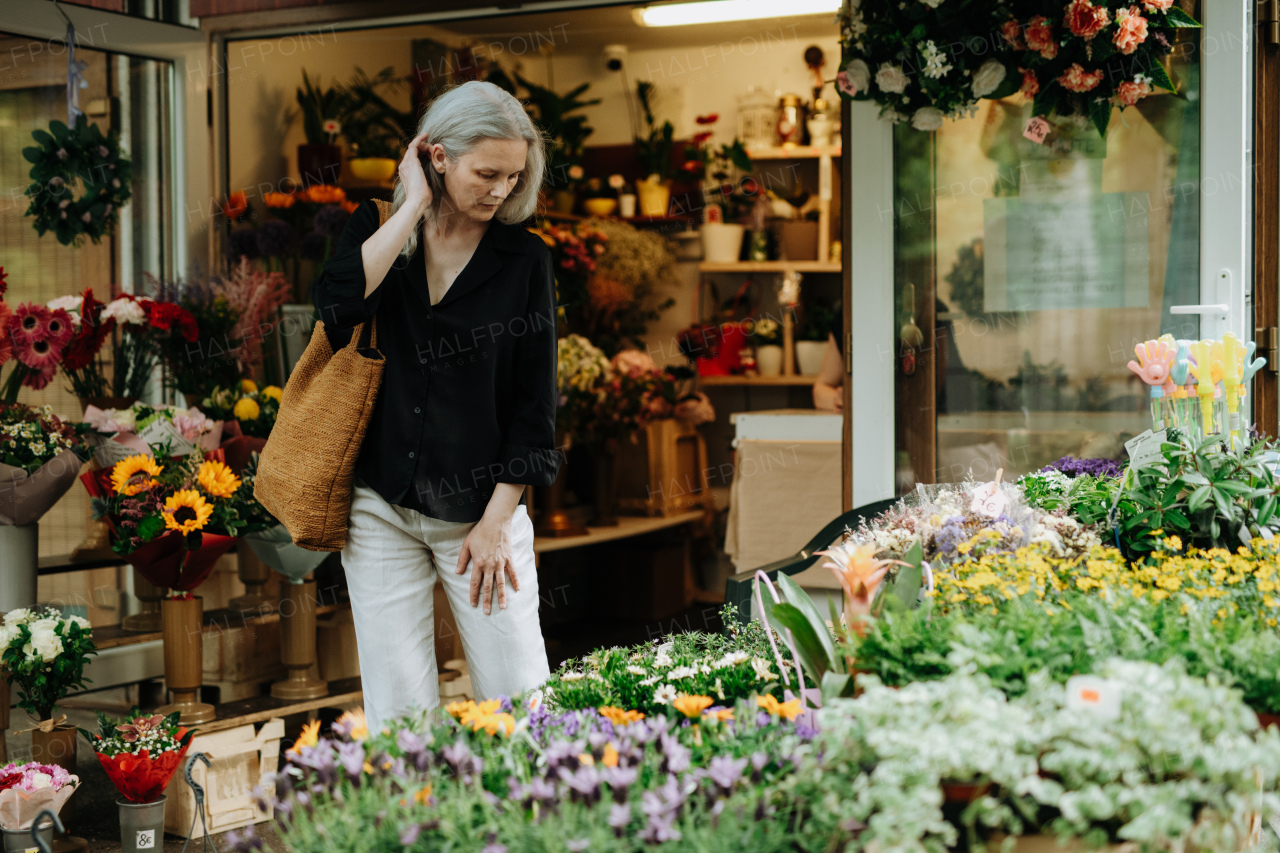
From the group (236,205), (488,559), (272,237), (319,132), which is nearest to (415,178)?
(488,559)

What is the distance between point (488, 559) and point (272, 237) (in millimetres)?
2594

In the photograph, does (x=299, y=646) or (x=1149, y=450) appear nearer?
(x=1149, y=450)

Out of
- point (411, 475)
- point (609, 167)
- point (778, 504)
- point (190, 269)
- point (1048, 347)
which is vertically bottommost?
point (778, 504)

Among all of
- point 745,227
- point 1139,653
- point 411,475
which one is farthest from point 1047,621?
point 745,227

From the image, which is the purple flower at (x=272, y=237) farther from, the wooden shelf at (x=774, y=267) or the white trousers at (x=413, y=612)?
the white trousers at (x=413, y=612)

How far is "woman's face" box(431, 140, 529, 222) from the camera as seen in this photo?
1.86 m

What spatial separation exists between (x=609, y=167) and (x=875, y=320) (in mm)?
3399

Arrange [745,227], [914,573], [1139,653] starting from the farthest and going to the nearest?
[745,227] < [914,573] < [1139,653]

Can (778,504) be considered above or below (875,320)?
below

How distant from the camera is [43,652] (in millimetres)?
2623

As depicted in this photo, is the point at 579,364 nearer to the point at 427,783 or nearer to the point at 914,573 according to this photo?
the point at 914,573

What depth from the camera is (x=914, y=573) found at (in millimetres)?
1504

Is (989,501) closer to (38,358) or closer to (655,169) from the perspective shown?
(38,358)

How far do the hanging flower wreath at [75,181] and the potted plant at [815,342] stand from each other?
318cm
